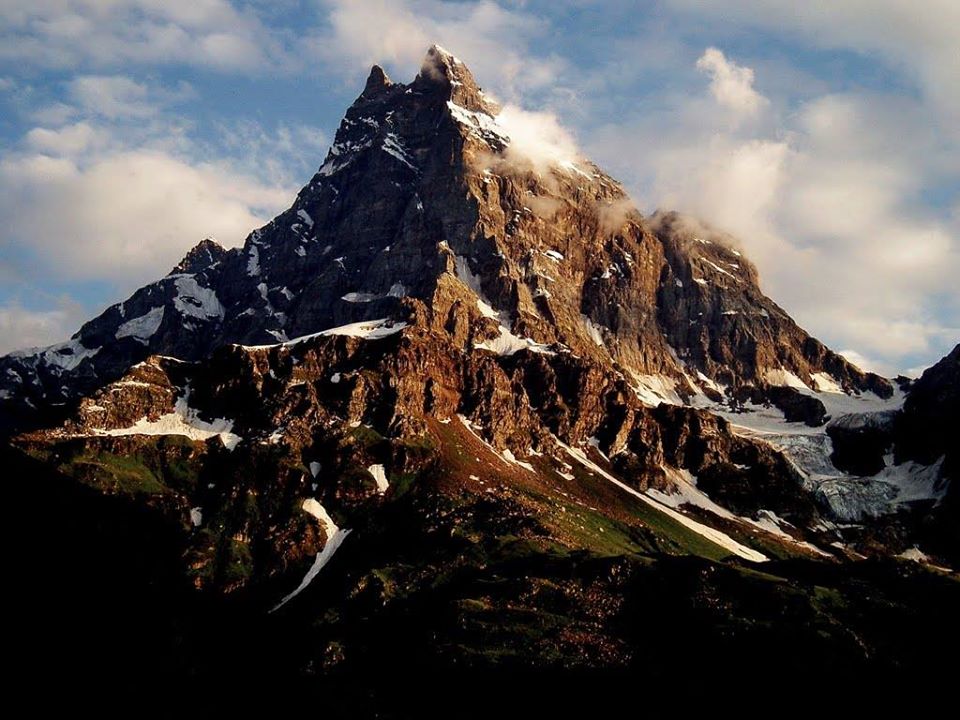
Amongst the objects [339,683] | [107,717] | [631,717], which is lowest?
[107,717]

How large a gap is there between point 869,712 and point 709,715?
90.6 ft

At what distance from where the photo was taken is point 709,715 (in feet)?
522

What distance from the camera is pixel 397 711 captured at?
176000mm

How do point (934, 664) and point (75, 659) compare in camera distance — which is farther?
point (75, 659)

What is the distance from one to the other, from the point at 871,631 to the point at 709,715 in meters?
61.0

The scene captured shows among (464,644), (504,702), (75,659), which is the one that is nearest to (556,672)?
(504,702)

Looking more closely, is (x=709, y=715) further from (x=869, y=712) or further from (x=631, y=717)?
(x=869, y=712)

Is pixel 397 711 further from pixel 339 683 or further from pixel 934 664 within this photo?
pixel 934 664

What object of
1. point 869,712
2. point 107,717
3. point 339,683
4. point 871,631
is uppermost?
point 871,631

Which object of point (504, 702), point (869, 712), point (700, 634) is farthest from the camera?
point (700, 634)

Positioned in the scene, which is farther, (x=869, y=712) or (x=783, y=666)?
(x=783, y=666)

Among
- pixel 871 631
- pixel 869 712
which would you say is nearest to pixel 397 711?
pixel 869 712

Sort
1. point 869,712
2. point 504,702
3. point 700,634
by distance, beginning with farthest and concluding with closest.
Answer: point 700,634, point 504,702, point 869,712

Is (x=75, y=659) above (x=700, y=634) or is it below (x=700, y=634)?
below
